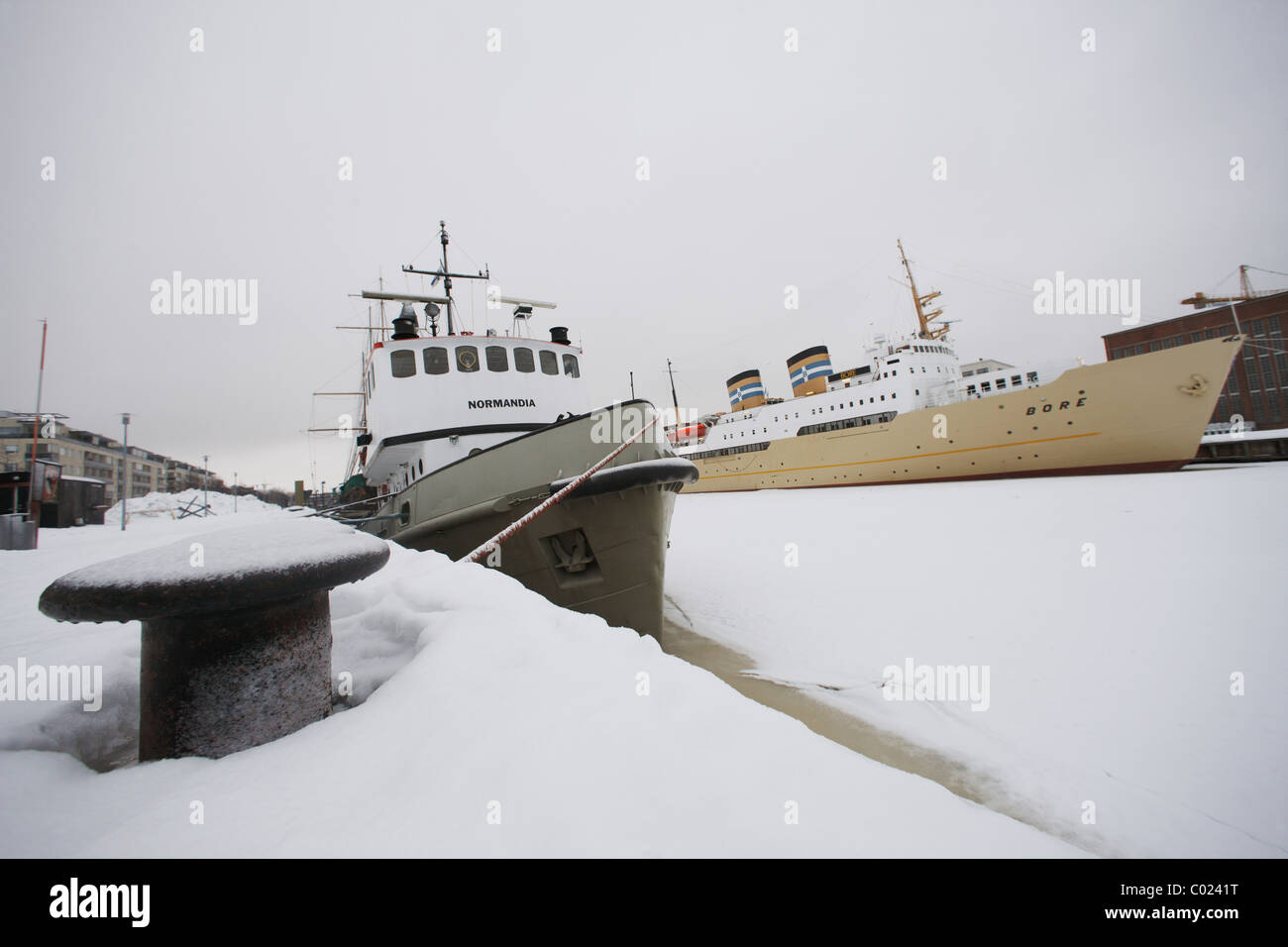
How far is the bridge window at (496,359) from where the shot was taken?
7.39 meters

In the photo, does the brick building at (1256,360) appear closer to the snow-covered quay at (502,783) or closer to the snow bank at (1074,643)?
the snow bank at (1074,643)

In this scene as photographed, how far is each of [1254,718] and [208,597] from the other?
5608 millimetres

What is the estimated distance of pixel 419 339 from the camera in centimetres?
710

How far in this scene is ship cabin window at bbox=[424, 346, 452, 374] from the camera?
7098 millimetres

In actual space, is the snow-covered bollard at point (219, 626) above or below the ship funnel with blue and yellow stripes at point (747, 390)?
below

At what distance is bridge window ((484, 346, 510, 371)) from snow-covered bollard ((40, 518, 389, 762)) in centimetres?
640

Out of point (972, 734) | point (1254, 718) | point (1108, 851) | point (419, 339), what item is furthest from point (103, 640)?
point (1254, 718)

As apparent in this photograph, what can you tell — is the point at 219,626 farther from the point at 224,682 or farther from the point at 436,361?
the point at 436,361

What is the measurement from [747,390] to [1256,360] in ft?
121

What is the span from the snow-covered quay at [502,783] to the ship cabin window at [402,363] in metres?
6.09

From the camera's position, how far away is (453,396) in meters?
7.06

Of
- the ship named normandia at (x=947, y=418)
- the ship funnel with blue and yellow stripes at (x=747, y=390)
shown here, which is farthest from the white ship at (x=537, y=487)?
the ship funnel with blue and yellow stripes at (x=747, y=390)

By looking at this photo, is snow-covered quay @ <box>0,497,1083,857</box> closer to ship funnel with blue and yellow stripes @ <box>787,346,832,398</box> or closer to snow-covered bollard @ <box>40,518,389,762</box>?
snow-covered bollard @ <box>40,518,389,762</box>
